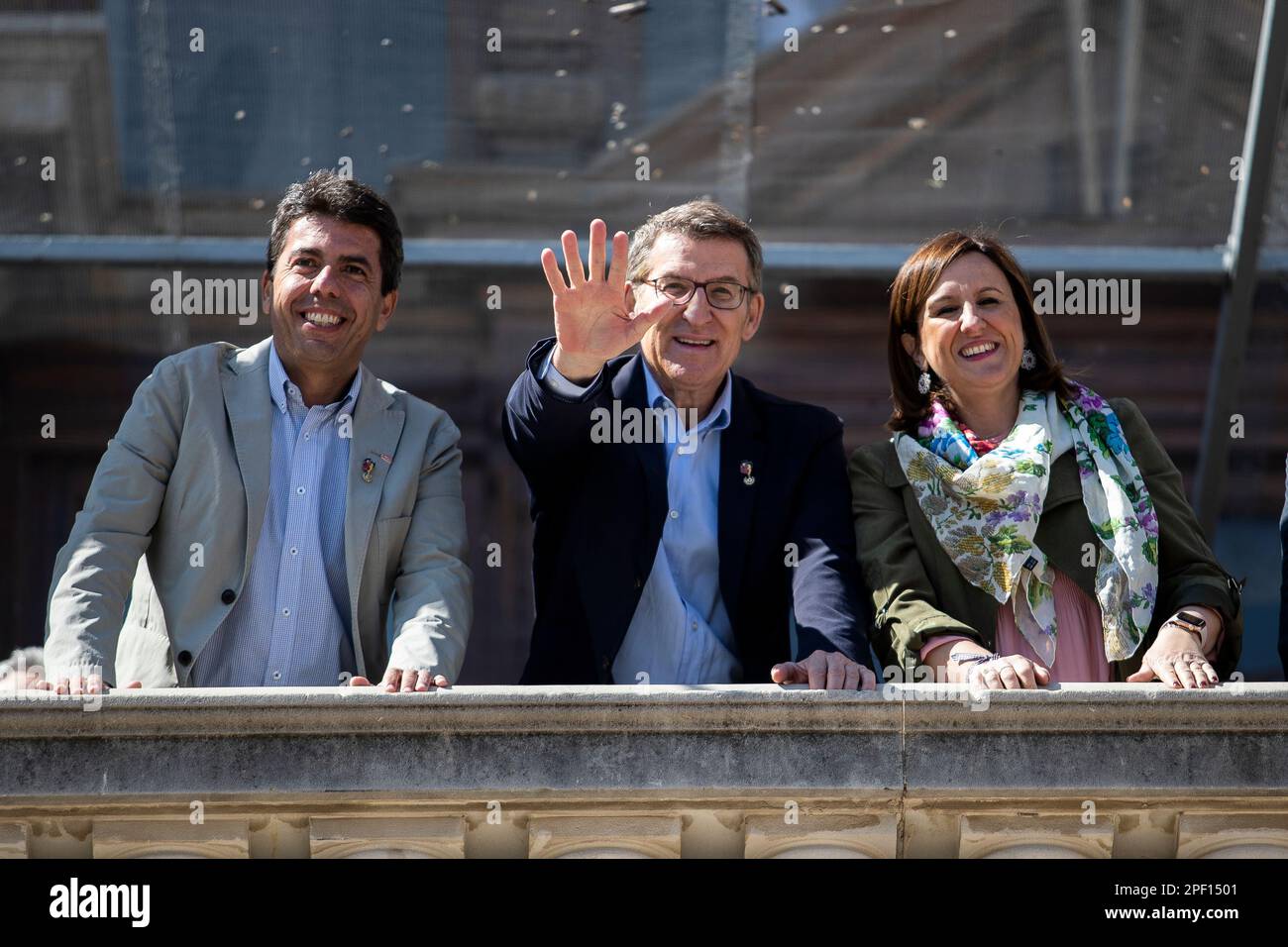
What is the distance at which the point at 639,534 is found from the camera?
373 centimetres

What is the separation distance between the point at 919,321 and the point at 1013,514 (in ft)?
1.72

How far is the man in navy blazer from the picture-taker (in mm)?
3549

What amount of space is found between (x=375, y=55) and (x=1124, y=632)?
343cm

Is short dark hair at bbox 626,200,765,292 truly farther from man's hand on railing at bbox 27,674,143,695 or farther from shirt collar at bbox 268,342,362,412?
man's hand on railing at bbox 27,674,143,695

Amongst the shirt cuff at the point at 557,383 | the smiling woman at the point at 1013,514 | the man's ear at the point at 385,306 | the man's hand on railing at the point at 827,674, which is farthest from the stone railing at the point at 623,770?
the man's ear at the point at 385,306

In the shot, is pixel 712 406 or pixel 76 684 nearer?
pixel 76 684

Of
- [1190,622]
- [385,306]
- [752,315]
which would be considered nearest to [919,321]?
[752,315]

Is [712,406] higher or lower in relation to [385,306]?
lower

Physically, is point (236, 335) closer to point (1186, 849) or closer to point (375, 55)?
point (375, 55)

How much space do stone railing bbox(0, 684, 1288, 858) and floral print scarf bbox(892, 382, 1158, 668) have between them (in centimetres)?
42

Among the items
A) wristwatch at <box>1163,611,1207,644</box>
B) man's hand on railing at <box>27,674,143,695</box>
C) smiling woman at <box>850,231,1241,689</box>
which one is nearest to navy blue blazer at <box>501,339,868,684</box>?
smiling woman at <box>850,231,1241,689</box>

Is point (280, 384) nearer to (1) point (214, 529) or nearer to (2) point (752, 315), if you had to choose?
(1) point (214, 529)

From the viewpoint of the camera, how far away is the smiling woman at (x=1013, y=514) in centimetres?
358

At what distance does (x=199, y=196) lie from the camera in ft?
19.3
